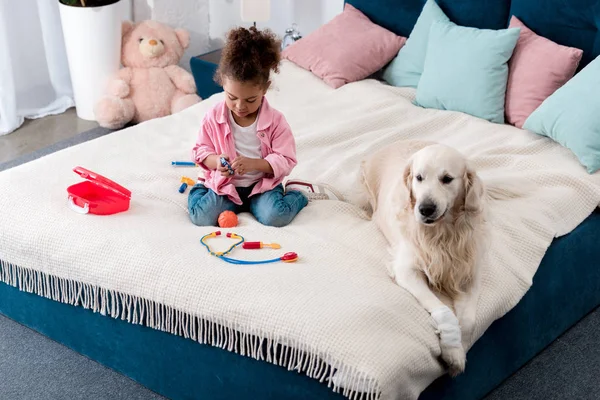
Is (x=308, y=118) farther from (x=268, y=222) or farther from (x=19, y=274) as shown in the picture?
(x=19, y=274)

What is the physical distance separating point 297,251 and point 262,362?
13.5 inches

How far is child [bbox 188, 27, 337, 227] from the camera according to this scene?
229 cm

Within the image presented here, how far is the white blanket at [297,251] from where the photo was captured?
190 centimetres

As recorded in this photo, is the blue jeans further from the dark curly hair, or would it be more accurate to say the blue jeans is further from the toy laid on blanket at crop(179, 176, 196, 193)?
the dark curly hair

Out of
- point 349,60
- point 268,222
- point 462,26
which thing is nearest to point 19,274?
point 268,222

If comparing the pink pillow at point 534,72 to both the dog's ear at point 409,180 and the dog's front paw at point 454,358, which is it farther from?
the dog's front paw at point 454,358

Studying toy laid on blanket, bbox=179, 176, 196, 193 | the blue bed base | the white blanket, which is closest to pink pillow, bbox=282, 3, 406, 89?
the white blanket

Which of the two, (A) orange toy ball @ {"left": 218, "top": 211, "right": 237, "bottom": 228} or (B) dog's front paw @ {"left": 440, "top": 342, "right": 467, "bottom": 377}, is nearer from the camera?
(B) dog's front paw @ {"left": 440, "top": 342, "right": 467, "bottom": 377}

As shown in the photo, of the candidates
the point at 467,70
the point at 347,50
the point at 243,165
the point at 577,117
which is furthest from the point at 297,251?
the point at 347,50

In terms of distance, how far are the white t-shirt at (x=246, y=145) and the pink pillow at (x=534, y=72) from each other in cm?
112

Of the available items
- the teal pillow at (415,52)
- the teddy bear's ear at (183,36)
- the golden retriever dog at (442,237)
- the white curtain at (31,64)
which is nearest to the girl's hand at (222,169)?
the golden retriever dog at (442,237)

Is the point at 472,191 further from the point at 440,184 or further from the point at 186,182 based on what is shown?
the point at 186,182

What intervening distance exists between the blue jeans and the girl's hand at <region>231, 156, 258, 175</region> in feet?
0.35

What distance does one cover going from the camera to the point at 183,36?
13.1ft
